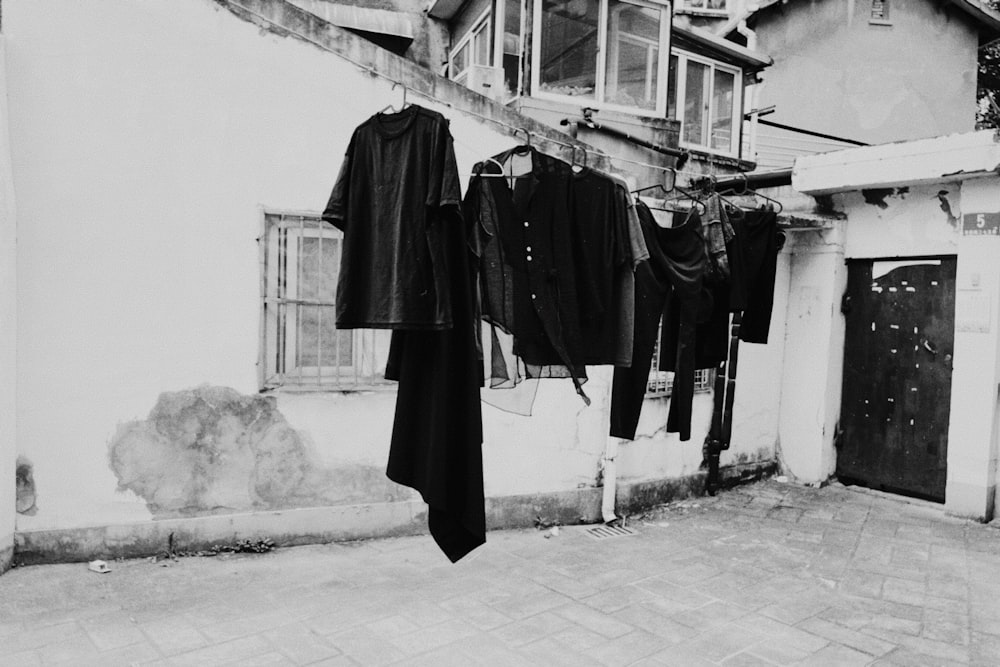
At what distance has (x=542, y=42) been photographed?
8711 millimetres

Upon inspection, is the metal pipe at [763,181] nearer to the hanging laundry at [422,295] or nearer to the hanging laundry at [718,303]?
the hanging laundry at [718,303]

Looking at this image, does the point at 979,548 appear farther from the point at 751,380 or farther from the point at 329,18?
the point at 329,18

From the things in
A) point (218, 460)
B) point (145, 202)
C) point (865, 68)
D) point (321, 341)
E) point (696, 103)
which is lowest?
point (218, 460)

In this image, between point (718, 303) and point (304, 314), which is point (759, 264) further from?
point (304, 314)

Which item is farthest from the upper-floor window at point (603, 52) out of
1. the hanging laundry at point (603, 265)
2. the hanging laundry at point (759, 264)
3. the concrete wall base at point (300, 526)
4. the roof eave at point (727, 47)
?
the hanging laundry at point (603, 265)

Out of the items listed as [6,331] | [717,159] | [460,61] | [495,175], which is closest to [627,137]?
[717,159]

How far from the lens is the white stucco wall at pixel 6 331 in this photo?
436 centimetres

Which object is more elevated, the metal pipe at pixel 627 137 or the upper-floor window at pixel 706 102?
the upper-floor window at pixel 706 102

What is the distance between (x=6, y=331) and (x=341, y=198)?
2.61 metres

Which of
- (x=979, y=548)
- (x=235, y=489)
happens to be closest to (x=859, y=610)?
(x=979, y=548)

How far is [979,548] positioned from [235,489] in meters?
6.12

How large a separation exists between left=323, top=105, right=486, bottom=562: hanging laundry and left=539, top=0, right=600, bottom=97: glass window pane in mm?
5983

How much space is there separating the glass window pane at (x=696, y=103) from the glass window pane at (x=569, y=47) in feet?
7.87

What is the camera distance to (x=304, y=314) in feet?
17.3
